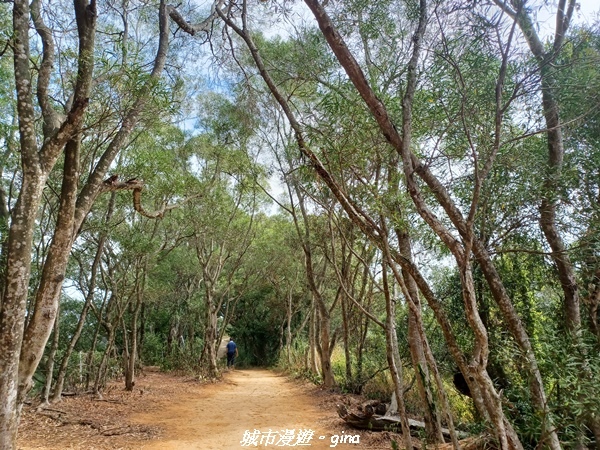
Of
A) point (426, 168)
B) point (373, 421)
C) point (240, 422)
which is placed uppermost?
point (426, 168)

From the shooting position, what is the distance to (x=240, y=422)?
711 centimetres

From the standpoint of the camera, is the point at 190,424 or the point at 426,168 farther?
the point at 190,424

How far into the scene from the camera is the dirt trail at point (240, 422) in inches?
223

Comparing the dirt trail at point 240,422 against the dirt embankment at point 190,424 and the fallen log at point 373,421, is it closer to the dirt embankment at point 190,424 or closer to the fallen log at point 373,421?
the dirt embankment at point 190,424

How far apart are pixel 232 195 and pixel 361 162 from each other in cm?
1024

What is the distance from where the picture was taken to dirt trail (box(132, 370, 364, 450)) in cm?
565

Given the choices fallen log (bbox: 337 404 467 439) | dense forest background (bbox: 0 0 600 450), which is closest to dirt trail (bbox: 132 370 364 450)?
fallen log (bbox: 337 404 467 439)

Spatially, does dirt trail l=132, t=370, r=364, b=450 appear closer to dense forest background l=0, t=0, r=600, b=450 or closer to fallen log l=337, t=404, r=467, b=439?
fallen log l=337, t=404, r=467, b=439

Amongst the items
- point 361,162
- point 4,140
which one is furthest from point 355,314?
point 4,140
